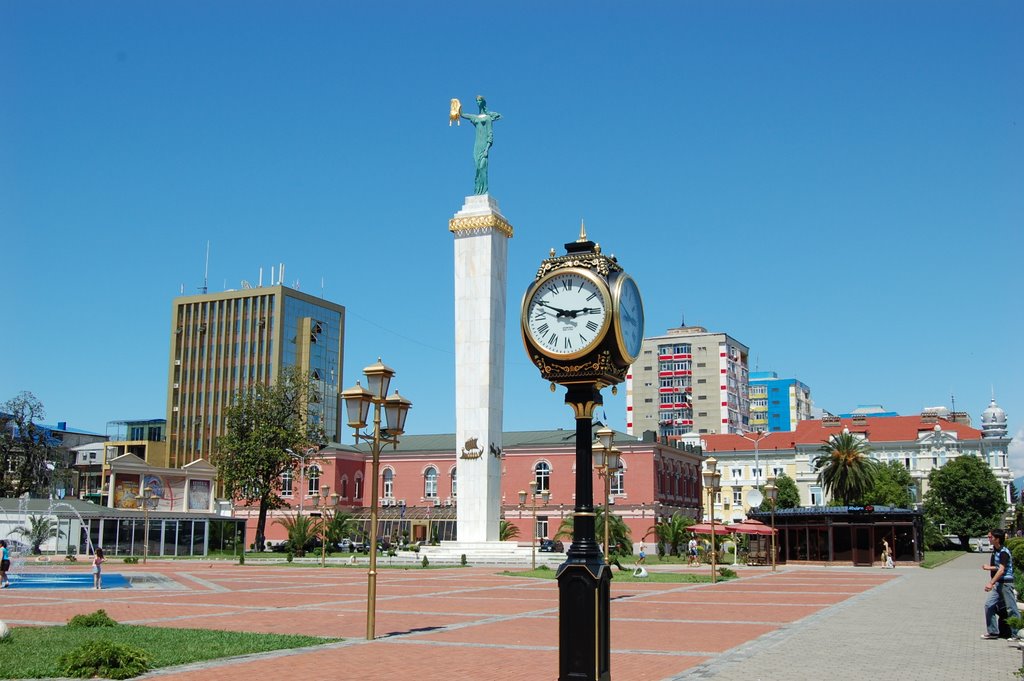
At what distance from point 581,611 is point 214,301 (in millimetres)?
106381

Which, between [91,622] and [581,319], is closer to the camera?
[581,319]

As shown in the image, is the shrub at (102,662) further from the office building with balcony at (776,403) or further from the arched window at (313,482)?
the office building with balcony at (776,403)

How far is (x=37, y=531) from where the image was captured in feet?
160

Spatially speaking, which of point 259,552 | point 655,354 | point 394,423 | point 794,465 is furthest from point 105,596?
point 655,354

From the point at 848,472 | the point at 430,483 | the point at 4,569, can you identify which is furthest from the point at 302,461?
the point at 4,569

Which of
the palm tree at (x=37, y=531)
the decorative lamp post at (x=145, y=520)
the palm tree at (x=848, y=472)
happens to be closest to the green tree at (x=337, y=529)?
the decorative lamp post at (x=145, y=520)

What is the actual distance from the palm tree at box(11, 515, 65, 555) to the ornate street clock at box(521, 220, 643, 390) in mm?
47589

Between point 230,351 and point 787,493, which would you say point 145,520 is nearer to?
point 230,351

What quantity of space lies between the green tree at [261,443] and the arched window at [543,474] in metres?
16.0

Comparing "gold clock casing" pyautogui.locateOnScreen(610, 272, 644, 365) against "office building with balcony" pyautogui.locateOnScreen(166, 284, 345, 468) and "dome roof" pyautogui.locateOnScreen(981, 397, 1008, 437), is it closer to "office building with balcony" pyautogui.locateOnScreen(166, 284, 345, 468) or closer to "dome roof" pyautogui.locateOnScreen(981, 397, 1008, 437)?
"office building with balcony" pyautogui.locateOnScreen(166, 284, 345, 468)

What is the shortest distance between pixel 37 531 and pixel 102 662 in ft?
141

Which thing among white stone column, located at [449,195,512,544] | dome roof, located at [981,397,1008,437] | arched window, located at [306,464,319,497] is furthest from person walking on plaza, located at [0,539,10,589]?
dome roof, located at [981,397,1008,437]

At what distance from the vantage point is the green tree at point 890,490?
77.8 m

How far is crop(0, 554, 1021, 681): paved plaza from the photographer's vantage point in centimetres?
1212
